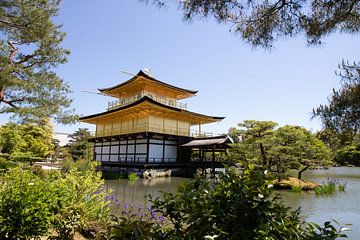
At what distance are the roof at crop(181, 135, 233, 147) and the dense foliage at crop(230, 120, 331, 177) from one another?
128cm

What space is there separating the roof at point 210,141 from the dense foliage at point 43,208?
13.3 metres

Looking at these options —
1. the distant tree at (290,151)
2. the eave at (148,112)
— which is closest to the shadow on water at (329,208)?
the distant tree at (290,151)

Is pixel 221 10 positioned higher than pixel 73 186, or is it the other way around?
pixel 221 10

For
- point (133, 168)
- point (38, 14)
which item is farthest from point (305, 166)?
point (38, 14)

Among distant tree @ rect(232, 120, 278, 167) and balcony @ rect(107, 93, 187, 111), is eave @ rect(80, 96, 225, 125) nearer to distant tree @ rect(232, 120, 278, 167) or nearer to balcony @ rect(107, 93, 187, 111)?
balcony @ rect(107, 93, 187, 111)

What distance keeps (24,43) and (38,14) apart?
1389 millimetres

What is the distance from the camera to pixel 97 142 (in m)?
24.4

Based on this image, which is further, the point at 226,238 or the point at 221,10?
the point at 221,10

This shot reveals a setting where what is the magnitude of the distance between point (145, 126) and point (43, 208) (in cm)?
1588

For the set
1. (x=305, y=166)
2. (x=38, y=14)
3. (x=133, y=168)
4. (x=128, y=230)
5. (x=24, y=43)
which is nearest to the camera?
(x=128, y=230)

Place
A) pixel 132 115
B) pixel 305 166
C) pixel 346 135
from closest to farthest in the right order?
pixel 346 135 → pixel 305 166 → pixel 132 115

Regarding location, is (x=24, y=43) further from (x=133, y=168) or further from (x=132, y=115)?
(x=132, y=115)

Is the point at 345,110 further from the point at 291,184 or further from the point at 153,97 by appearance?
the point at 153,97

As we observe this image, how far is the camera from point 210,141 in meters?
17.5
